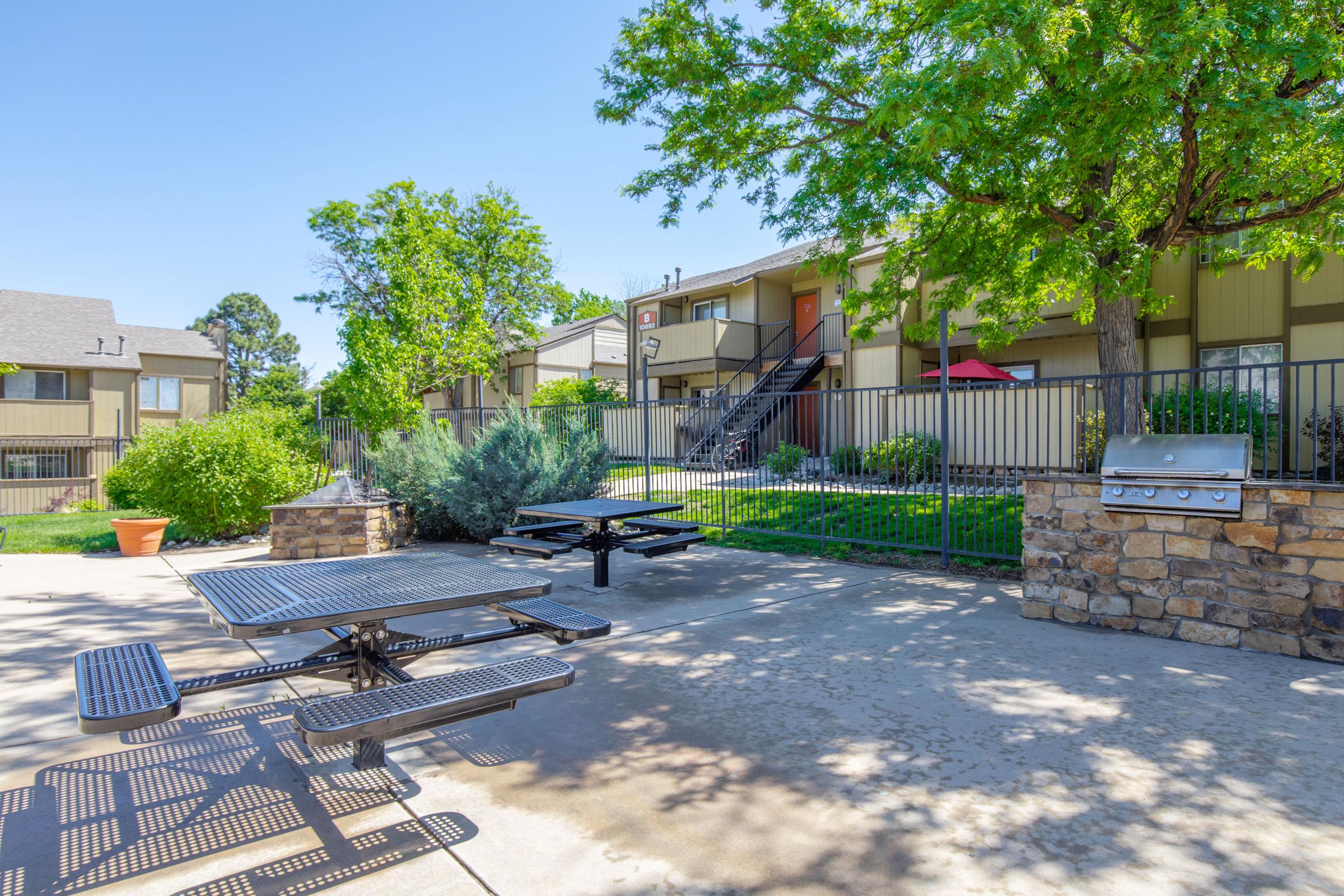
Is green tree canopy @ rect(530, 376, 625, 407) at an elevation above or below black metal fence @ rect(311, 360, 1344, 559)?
above

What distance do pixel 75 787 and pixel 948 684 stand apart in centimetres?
412

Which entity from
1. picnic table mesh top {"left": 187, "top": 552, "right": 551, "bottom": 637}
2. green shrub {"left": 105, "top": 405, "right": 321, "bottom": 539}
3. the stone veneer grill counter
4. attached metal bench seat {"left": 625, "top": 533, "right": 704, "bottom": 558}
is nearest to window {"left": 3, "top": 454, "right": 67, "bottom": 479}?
green shrub {"left": 105, "top": 405, "right": 321, "bottom": 539}

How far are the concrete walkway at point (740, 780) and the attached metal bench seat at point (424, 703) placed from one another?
1.58 feet

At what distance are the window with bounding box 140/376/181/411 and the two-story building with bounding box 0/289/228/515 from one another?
29mm

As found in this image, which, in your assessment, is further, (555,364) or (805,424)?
(555,364)

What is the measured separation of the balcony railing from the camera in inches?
953

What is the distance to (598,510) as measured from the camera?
6.33 metres

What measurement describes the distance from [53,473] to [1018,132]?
31.3m

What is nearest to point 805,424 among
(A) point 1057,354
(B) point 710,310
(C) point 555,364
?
(A) point 1057,354

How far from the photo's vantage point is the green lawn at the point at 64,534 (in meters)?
9.81

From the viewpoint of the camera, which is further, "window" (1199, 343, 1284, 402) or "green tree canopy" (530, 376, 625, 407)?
"green tree canopy" (530, 376, 625, 407)

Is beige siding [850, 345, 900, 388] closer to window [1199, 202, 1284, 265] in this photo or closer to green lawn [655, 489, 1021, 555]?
green lawn [655, 489, 1021, 555]

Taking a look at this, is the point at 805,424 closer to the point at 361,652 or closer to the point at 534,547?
the point at 534,547

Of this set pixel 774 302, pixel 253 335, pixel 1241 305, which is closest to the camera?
pixel 1241 305
